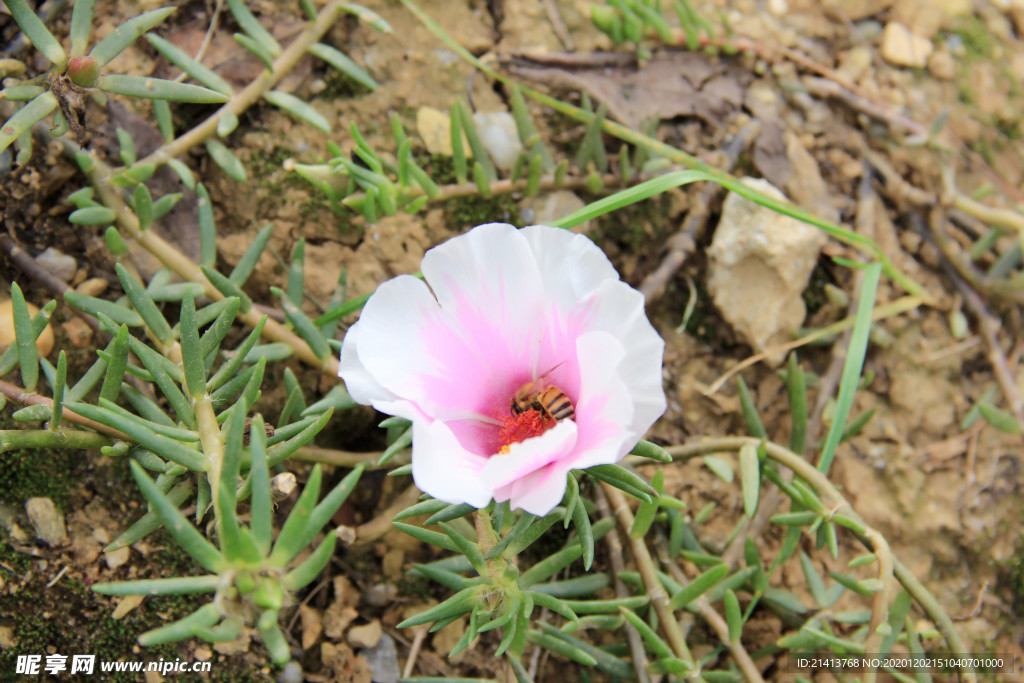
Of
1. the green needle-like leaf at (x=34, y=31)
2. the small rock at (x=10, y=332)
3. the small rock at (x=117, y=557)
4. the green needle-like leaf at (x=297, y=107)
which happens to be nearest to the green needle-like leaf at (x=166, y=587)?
the small rock at (x=117, y=557)

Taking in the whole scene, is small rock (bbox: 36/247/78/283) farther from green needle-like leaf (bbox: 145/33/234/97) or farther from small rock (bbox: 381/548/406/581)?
small rock (bbox: 381/548/406/581)

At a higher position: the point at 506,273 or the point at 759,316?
the point at 506,273

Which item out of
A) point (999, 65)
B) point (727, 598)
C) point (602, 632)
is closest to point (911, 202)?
point (999, 65)

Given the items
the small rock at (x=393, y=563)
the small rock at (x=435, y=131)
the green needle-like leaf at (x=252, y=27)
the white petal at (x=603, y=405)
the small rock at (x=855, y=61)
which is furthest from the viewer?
the small rock at (x=855, y=61)

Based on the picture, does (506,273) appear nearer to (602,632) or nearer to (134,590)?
(134,590)

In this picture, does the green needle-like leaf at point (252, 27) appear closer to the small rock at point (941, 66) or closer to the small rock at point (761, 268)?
the small rock at point (761, 268)

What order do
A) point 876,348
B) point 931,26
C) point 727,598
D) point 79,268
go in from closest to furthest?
point 727,598 → point 79,268 → point 876,348 → point 931,26

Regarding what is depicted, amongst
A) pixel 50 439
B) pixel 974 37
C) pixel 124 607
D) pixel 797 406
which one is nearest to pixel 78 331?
pixel 50 439
